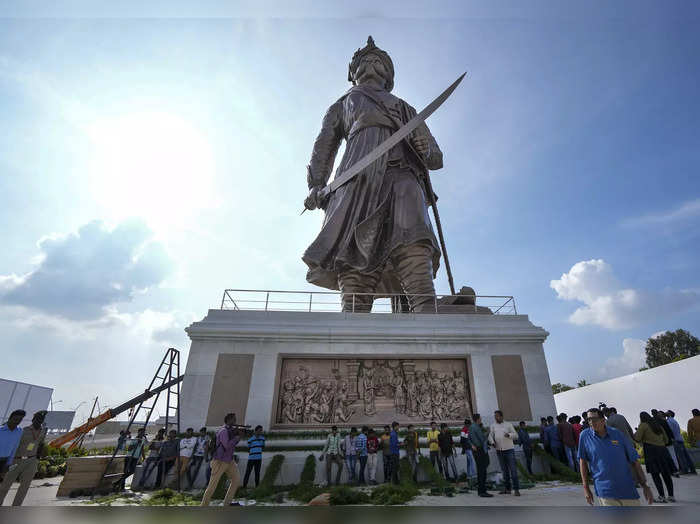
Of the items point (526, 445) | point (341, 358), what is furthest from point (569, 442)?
point (341, 358)

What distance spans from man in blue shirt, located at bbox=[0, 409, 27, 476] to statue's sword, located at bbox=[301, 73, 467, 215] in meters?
11.2

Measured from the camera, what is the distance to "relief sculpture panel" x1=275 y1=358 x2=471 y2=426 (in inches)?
384

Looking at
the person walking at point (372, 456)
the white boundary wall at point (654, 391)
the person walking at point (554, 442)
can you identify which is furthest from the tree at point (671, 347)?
the person walking at point (372, 456)

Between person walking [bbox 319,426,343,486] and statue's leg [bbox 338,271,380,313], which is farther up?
statue's leg [bbox 338,271,380,313]

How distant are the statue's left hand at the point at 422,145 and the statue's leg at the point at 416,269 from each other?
15.5 feet

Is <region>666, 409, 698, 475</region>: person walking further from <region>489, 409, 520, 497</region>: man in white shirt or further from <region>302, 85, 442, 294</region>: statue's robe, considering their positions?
<region>302, 85, 442, 294</region>: statue's robe

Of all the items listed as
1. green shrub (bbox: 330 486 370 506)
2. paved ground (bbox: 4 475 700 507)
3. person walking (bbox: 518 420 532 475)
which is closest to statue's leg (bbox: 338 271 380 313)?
person walking (bbox: 518 420 532 475)

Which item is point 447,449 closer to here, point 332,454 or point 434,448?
point 434,448

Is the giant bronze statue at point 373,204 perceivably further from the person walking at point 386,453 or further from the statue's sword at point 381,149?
the person walking at point 386,453

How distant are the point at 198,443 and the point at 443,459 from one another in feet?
17.6

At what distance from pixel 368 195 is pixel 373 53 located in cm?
806

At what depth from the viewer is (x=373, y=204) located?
14.2 meters

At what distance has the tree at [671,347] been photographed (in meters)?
35.3

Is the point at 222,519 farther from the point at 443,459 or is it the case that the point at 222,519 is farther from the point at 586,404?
the point at 586,404
